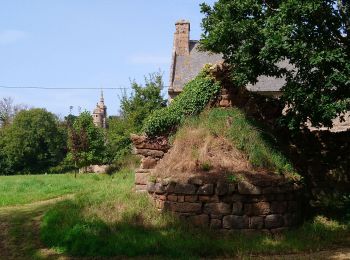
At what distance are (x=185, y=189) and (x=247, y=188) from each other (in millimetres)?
1342

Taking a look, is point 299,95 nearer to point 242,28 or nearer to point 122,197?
point 242,28

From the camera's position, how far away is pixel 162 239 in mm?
8117

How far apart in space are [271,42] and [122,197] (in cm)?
508

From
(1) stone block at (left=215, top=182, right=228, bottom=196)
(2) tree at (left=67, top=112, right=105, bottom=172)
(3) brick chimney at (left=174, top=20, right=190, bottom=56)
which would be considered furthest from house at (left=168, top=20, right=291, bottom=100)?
(1) stone block at (left=215, top=182, right=228, bottom=196)

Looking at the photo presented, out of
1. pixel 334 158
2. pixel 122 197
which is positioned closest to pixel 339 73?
pixel 334 158

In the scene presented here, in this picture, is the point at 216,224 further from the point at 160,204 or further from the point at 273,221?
the point at 160,204

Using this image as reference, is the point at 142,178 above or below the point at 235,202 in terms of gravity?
above

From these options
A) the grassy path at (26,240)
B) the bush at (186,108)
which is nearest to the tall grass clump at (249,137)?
the bush at (186,108)

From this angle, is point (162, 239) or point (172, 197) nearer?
point (162, 239)

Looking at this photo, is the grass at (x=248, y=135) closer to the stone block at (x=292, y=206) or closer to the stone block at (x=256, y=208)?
the stone block at (x=292, y=206)

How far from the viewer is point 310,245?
8.27m

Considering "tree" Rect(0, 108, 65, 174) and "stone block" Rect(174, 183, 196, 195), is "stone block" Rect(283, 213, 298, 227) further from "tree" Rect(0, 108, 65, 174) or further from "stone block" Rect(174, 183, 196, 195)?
"tree" Rect(0, 108, 65, 174)

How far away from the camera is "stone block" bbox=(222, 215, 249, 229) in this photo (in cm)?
882

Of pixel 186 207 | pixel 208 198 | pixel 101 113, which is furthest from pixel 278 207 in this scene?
pixel 101 113
